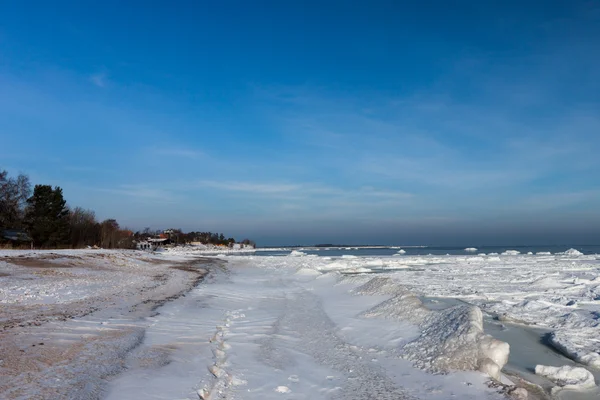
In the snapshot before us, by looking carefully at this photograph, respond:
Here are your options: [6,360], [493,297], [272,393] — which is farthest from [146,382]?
[493,297]

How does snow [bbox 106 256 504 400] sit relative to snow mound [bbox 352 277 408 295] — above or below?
below

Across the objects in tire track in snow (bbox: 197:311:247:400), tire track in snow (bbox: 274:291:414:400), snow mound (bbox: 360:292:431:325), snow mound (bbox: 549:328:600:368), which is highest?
snow mound (bbox: 360:292:431:325)

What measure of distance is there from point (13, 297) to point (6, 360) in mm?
6735

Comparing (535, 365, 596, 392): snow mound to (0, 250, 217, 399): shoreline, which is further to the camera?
(535, 365, 596, 392): snow mound

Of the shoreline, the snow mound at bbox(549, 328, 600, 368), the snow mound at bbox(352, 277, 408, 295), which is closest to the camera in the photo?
the shoreline

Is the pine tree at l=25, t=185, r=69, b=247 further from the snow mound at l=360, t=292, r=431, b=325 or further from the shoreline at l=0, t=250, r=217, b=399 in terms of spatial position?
Answer: the snow mound at l=360, t=292, r=431, b=325

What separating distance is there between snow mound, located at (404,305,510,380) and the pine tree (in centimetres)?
4449

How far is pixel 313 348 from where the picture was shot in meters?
8.15

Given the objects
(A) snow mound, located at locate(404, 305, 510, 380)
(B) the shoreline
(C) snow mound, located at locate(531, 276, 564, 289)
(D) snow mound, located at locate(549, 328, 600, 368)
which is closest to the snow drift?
(A) snow mound, located at locate(404, 305, 510, 380)

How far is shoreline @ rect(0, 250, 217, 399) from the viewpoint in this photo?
5.33 meters

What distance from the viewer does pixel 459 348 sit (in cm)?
702

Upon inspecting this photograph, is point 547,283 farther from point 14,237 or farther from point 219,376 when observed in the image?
point 14,237

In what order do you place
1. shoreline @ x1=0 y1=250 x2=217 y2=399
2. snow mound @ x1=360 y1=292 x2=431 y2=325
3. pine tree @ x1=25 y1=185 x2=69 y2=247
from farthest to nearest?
pine tree @ x1=25 y1=185 x2=69 y2=247
snow mound @ x1=360 y1=292 x2=431 y2=325
shoreline @ x1=0 y1=250 x2=217 y2=399

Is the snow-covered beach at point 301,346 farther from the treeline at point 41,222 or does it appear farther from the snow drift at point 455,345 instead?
the treeline at point 41,222
